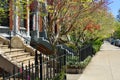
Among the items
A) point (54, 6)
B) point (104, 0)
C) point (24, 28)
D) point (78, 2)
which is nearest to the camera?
point (54, 6)

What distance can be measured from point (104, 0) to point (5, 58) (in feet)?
21.6

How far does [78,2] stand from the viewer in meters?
14.0

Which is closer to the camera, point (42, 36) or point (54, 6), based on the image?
point (54, 6)

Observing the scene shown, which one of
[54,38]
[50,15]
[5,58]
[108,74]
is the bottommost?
[108,74]

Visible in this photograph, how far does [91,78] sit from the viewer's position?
51.2ft

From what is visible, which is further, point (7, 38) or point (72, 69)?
point (7, 38)

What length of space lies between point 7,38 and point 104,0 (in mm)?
6671

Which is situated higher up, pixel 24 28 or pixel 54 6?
pixel 54 6

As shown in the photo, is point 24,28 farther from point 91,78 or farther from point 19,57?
point 91,78

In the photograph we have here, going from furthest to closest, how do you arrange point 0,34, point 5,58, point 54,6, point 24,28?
point 24,28 → point 0,34 → point 5,58 → point 54,6

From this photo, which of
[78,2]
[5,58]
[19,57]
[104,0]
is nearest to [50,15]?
[78,2]

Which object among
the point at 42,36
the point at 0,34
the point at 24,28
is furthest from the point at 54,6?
the point at 42,36

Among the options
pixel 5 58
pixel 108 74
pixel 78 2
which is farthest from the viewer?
pixel 108 74

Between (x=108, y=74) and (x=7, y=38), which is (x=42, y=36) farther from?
(x=108, y=74)
